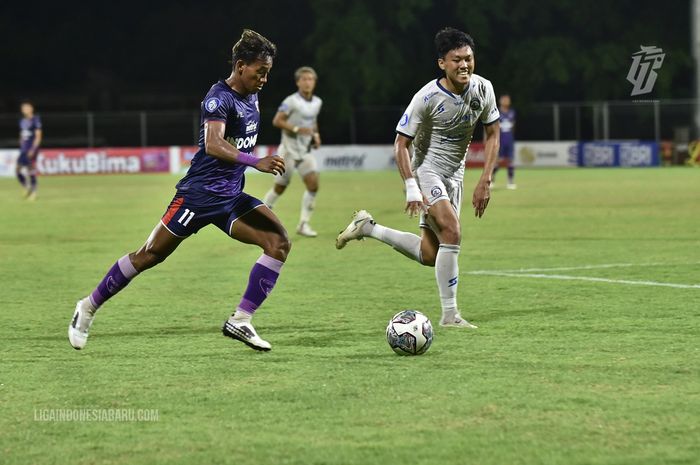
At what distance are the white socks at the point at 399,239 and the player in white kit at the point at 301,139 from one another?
289 inches

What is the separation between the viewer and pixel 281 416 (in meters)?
6.07

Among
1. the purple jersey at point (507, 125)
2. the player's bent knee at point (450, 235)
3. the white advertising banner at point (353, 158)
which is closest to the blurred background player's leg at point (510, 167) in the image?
the purple jersey at point (507, 125)

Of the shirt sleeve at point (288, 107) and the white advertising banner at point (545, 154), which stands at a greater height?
the shirt sleeve at point (288, 107)

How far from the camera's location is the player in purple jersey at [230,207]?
811cm

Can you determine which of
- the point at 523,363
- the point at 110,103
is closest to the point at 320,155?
the point at 110,103

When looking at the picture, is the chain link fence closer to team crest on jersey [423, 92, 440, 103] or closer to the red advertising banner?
the red advertising banner

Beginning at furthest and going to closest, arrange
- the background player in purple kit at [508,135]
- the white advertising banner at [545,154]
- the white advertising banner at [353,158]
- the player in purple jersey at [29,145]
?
the white advertising banner at [353,158] < the white advertising banner at [545,154] < the background player in purple kit at [508,135] < the player in purple jersey at [29,145]

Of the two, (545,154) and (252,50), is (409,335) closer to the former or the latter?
(252,50)

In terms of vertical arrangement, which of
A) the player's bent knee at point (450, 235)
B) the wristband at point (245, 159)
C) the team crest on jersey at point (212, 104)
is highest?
the team crest on jersey at point (212, 104)

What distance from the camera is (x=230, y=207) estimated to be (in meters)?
8.38

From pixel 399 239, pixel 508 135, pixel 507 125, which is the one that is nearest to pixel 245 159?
pixel 399 239

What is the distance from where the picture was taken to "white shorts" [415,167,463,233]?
9.33 metres

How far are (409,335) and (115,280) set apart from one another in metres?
2.06

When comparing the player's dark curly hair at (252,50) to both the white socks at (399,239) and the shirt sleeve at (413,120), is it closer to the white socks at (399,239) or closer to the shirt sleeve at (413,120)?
the shirt sleeve at (413,120)
